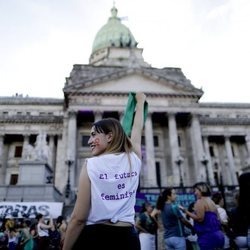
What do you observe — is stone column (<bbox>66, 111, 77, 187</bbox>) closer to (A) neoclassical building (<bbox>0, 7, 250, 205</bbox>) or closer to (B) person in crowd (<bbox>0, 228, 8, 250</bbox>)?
(A) neoclassical building (<bbox>0, 7, 250, 205</bbox>)

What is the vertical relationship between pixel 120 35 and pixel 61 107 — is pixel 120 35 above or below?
above

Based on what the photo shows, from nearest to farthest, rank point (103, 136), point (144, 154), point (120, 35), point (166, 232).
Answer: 1. point (103, 136)
2. point (166, 232)
3. point (144, 154)
4. point (120, 35)

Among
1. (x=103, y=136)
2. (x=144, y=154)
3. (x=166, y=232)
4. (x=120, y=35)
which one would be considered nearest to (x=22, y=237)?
(x=166, y=232)

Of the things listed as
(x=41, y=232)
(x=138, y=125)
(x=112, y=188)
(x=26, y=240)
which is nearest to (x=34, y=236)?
(x=41, y=232)

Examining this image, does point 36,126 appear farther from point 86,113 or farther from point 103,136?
point 103,136

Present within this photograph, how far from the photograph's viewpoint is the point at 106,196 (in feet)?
7.25

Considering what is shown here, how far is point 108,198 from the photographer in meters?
2.22

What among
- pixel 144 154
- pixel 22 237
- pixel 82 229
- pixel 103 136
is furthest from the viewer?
pixel 144 154

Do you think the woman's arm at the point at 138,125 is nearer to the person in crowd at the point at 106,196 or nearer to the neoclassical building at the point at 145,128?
the person in crowd at the point at 106,196

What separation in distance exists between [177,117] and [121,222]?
3430cm

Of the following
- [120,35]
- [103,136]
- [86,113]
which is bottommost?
[103,136]

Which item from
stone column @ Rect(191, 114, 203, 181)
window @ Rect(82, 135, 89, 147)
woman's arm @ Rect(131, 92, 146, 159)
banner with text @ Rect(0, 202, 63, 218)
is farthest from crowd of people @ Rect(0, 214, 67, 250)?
window @ Rect(82, 135, 89, 147)

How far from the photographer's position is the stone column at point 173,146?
101 ft

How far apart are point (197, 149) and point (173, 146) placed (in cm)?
288
